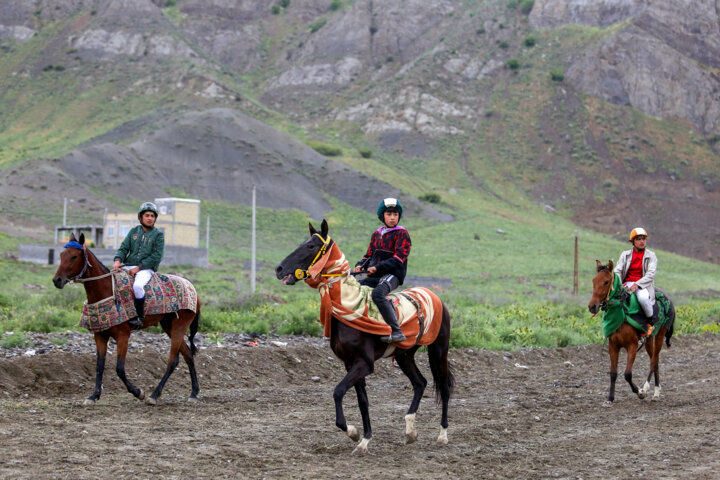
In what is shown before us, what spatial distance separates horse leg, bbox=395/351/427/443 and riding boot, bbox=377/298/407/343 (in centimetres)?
73

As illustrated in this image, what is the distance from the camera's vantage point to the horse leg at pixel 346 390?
26.9ft

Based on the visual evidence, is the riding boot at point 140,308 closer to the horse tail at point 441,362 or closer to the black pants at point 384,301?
the black pants at point 384,301

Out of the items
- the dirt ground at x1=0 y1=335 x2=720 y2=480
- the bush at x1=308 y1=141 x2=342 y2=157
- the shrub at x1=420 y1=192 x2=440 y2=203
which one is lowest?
the dirt ground at x1=0 y1=335 x2=720 y2=480

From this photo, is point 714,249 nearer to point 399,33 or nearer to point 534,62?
point 534,62

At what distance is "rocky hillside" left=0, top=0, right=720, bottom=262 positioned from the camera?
79.6 meters

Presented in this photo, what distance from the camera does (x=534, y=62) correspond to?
114 metres

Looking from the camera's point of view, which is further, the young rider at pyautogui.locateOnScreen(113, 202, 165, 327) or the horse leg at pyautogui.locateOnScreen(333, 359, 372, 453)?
the young rider at pyautogui.locateOnScreen(113, 202, 165, 327)

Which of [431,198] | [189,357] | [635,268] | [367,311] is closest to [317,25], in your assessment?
[431,198]

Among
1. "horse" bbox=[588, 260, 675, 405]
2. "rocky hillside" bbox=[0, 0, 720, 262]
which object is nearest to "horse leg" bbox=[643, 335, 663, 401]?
"horse" bbox=[588, 260, 675, 405]

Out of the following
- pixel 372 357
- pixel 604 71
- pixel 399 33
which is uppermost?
pixel 399 33

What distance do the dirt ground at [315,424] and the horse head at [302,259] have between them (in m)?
1.85

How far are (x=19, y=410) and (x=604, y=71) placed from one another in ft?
354

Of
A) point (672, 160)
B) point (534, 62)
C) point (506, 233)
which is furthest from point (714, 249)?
point (534, 62)

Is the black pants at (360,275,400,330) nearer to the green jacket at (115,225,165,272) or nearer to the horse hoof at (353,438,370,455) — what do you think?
the horse hoof at (353,438,370,455)
